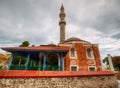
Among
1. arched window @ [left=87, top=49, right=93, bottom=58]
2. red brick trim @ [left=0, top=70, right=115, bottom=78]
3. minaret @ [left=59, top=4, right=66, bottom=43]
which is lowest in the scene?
red brick trim @ [left=0, top=70, right=115, bottom=78]

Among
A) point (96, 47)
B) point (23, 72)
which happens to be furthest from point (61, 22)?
point (23, 72)

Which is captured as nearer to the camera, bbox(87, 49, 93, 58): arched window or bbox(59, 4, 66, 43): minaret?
bbox(87, 49, 93, 58): arched window

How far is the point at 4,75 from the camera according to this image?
29.4 feet

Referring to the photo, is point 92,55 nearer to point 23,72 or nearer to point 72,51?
point 72,51

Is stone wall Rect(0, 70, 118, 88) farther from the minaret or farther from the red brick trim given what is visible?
the minaret

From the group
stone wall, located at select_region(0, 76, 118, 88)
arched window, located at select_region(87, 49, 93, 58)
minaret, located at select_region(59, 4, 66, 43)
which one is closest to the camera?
stone wall, located at select_region(0, 76, 118, 88)

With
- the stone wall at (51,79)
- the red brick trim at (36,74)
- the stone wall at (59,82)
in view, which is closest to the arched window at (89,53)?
the stone wall at (59,82)

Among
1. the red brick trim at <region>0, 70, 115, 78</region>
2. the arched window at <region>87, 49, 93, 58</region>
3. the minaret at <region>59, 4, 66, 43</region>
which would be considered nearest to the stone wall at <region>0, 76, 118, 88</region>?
the red brick trim at <region>0, 70, 115, 78</region>

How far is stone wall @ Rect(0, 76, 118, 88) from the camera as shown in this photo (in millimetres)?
9016

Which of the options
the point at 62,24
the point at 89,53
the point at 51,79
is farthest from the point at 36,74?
the point at 62,24

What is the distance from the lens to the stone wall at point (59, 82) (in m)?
9.02

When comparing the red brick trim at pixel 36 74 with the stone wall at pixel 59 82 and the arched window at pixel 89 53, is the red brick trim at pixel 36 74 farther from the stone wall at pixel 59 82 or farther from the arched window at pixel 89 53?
the arched window at pixel 89 53

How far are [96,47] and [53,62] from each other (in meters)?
8.96

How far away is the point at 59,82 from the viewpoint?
1013 cm
